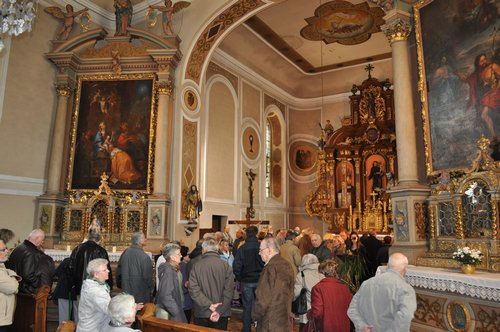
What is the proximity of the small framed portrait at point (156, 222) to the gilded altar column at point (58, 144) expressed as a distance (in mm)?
2452

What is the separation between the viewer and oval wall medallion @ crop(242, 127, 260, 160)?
50.6 ft

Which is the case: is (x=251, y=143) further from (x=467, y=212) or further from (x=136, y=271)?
(x=136, y=271)

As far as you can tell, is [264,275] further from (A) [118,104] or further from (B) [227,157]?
Answer: (B) [227,157]

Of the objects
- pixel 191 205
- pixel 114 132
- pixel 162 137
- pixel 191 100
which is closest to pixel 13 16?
pixel 162 137

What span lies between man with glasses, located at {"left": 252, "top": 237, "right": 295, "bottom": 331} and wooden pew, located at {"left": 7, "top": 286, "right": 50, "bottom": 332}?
2409 mm

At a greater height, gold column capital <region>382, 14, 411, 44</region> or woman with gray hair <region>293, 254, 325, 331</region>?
gold column capital <region>382, 14, 411, 44</region>

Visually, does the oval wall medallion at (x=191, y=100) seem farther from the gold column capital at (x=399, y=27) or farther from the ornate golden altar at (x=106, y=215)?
the gold column capital at (x=399, y=27)

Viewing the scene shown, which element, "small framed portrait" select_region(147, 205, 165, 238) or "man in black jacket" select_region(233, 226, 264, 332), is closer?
"man in black jacket" select_region(233, 226, 264, 332)

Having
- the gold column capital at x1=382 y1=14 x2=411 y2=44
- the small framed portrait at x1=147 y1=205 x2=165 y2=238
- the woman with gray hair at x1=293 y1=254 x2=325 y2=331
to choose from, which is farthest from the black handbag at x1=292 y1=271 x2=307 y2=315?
the small framed portrait at x1=147 y1=205 x2=165 y2=238

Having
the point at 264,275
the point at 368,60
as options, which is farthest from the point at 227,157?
the point at 264,275

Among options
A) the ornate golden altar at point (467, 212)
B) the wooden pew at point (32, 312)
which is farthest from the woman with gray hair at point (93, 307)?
the ornate golden altar at point (467, 212)

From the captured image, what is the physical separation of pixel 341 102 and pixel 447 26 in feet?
35.1

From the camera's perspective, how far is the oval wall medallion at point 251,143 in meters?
15.4

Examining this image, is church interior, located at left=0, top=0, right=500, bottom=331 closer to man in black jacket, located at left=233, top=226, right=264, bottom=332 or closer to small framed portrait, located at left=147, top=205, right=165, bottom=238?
small framed portrait, located at left=147, top=205, right=165, bottom=238
